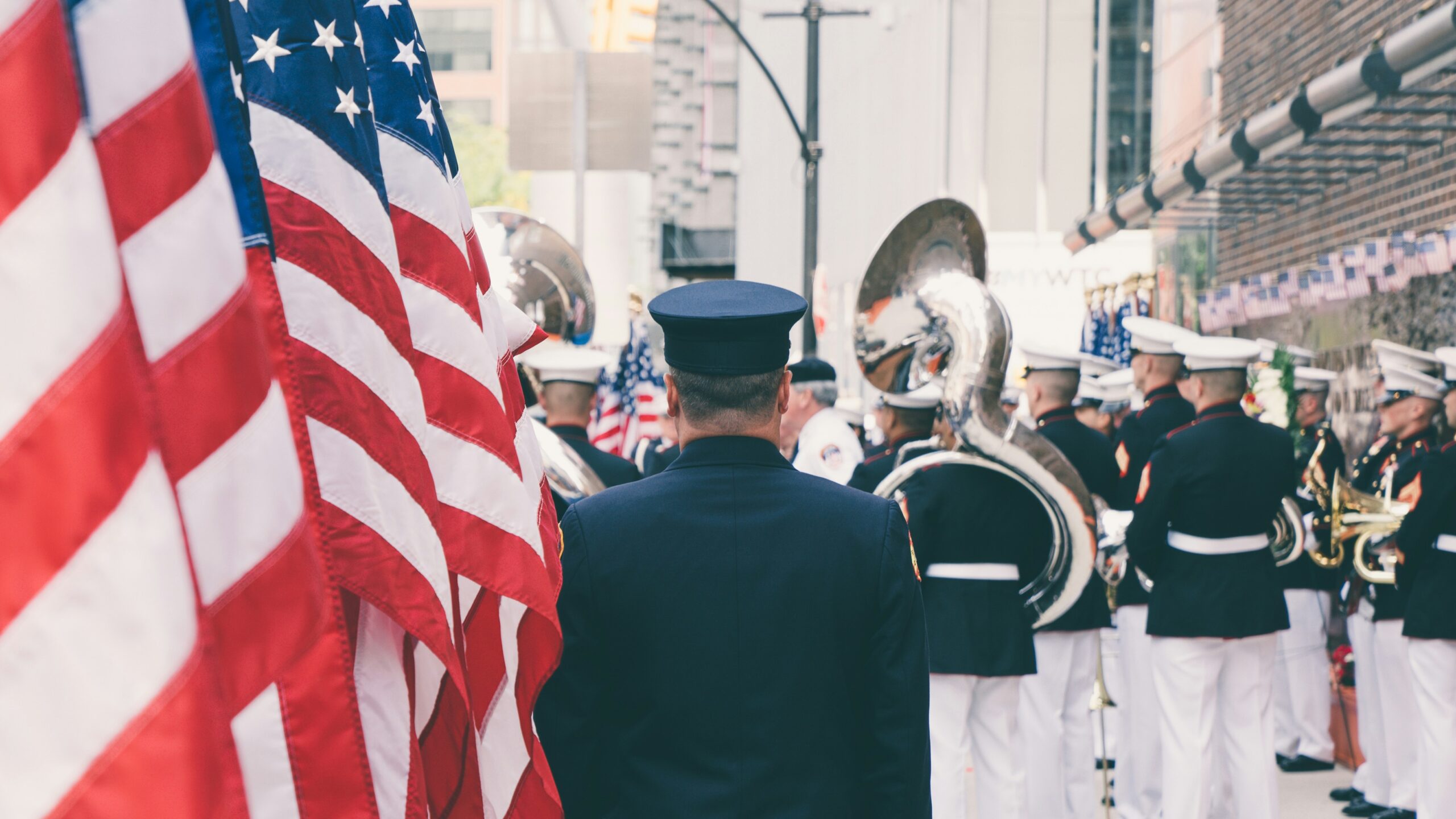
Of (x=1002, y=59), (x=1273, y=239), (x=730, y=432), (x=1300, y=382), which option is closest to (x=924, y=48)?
(x=1002, y=59)

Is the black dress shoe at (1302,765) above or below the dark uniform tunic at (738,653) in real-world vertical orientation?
below

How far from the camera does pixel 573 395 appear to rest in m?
7.49

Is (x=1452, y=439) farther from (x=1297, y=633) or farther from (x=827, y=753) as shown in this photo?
(x=827, y=753)

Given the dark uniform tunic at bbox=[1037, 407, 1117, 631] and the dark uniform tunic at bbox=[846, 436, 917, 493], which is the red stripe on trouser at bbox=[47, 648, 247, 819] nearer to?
Result: the dark uniform tunic at bbox=[846, 436, 917, 493]

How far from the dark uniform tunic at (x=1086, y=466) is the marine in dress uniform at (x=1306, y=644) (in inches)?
87.9

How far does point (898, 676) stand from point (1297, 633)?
7993 millimetres

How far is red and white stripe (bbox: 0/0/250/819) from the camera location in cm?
146

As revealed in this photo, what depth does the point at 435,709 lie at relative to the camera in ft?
9.39

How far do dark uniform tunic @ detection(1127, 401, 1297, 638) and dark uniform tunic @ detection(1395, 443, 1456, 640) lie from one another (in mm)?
692

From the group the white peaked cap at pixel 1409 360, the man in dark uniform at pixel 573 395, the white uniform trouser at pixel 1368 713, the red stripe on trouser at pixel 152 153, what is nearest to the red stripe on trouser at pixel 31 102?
the red stripe on trouser at pixel 152 153

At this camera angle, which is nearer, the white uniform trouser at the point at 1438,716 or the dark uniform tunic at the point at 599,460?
the dark uniform tunic at the point at 599,460

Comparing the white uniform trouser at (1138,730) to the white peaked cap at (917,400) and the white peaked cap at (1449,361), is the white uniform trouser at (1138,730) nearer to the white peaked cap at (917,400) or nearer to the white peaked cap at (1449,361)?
the white peaked cap at (917,400)

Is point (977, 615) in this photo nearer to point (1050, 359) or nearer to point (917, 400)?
point (917, 400)

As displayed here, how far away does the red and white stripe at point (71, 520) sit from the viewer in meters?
1.46
